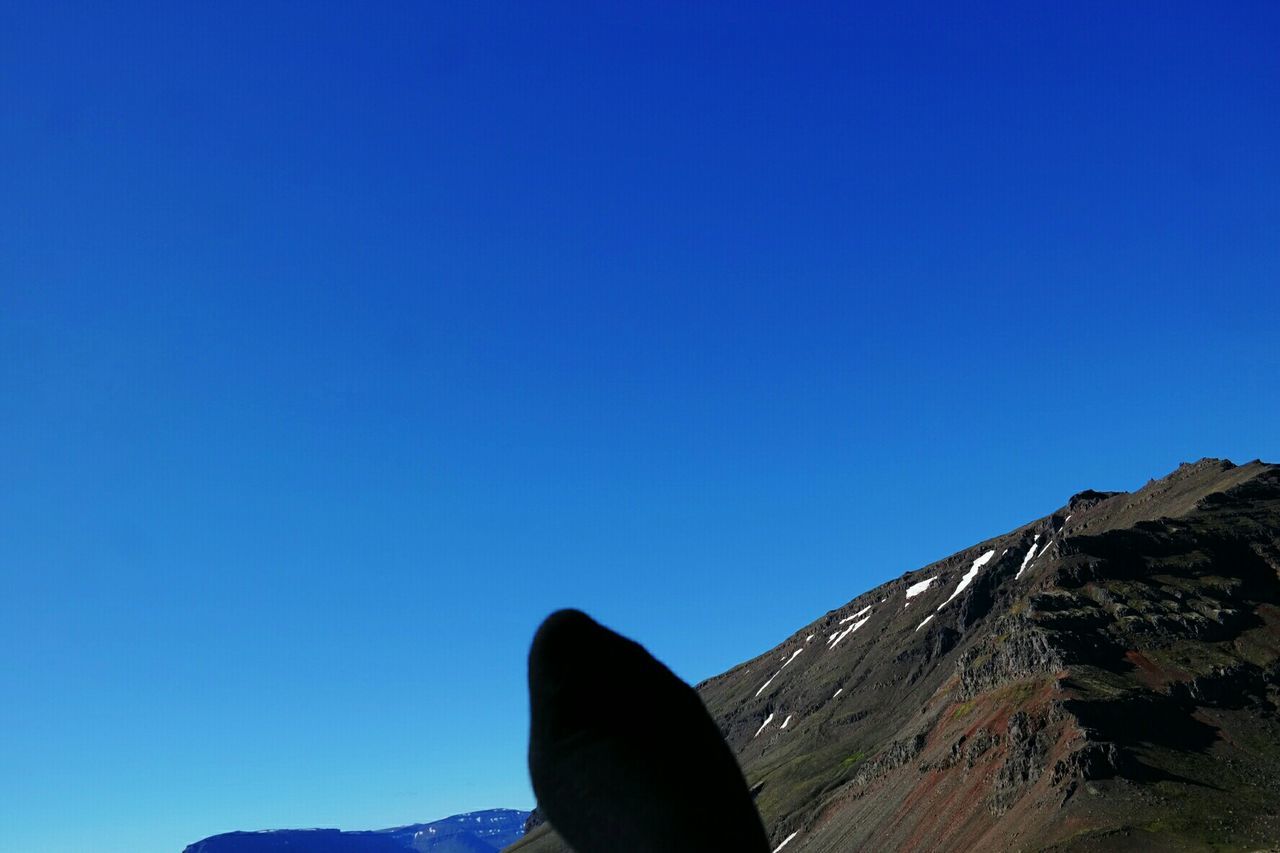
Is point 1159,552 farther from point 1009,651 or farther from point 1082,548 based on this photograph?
point 1009,651

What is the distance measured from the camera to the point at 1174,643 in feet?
481

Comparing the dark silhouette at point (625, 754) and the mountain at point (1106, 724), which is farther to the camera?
the mountain at point (1106, 724)

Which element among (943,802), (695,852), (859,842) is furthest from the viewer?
(859,842)

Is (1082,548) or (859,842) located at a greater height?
(1082,548)

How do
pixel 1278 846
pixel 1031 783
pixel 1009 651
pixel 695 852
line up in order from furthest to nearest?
pixel 1009 651, pixel 1031 783, pixel 1278 846, pixel 695 852

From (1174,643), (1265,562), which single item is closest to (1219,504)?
(1265,562)

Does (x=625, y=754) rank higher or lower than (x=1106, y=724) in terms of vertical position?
higher

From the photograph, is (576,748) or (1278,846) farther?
(1278,846)

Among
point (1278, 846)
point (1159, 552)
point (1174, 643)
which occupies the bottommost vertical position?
point (1278, 846)

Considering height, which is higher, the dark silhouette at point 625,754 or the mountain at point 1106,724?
the dark silhouette at point 625,754

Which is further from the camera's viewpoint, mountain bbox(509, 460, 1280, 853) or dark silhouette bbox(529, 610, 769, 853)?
mountain bbox(509, 460, 1280, 853)

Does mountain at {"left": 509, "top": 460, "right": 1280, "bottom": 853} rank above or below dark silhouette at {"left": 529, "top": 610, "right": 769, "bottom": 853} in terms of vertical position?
below

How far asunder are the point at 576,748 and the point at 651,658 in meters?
0.74

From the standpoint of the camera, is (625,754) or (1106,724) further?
(1106,724)
